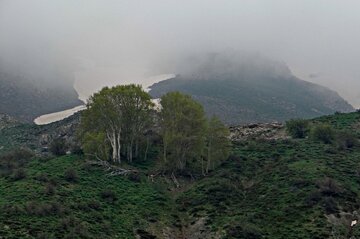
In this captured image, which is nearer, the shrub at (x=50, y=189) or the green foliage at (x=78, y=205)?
the green foliage at (x=78, y=205)

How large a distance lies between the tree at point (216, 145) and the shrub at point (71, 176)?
2356cm

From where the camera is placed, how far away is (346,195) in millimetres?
64125

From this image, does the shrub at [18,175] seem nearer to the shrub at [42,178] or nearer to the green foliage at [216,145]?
the shrub at [42,178]

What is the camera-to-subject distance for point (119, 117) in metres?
87.3

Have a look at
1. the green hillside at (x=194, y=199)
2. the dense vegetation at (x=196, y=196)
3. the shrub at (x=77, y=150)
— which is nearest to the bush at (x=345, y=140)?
the dense vegetation at (x=196, y=196)

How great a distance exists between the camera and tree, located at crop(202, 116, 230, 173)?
86.2 m

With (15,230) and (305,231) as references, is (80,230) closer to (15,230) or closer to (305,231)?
(15,230)

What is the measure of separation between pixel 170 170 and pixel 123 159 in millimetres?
10928

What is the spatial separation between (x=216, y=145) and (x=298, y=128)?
25831 mm

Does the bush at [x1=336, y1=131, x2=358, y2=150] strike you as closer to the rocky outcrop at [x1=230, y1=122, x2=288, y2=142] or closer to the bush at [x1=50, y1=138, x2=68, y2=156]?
the rocky outcrop at [x1=230, y1=122, x2=288, y2=142]

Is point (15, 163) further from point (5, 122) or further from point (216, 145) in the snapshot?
point (5, 122)

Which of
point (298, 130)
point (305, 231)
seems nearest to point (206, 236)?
point (305, 231)

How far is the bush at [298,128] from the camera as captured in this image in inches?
4099

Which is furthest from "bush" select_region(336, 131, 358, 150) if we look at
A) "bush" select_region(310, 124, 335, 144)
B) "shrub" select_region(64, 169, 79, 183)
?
"shrub" select_region(64, 169, 79, 183)
